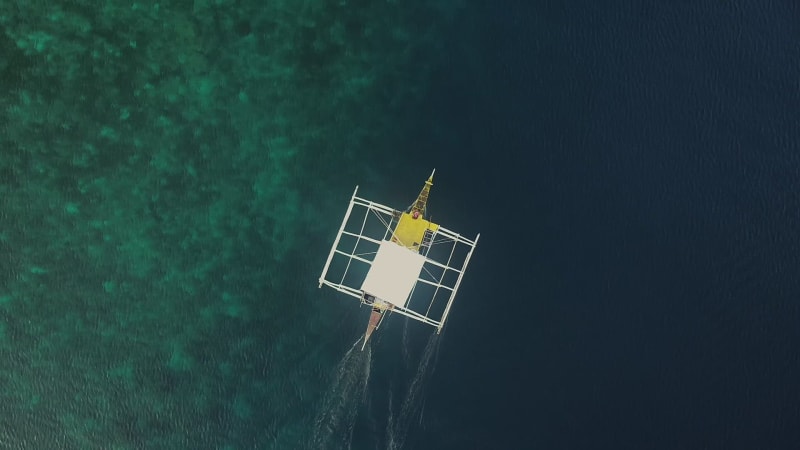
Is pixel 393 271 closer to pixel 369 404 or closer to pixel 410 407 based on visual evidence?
pixel 369 404

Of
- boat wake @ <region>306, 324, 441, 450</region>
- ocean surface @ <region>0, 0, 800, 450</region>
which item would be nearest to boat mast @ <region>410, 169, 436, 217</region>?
ocean surface @ <region>0, 0, 800, 450</region>

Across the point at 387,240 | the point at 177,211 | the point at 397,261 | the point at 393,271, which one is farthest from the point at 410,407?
the point at 177,211

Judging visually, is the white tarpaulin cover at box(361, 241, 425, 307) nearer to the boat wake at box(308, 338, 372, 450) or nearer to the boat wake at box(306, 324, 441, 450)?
the boat wake at box(306, 324, 441, 450)

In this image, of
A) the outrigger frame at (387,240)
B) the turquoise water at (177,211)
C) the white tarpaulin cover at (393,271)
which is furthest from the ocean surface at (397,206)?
the white tarpaulin cover at (393,271)

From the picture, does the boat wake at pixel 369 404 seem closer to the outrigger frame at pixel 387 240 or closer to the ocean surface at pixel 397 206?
the ocean surface at pixel 397 206

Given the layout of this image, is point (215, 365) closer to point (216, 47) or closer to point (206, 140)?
point (206, 140)

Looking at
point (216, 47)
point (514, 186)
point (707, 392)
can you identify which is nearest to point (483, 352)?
point (514, 186)

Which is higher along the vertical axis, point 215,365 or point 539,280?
point 539,280

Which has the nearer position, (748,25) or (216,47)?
(216,47)
